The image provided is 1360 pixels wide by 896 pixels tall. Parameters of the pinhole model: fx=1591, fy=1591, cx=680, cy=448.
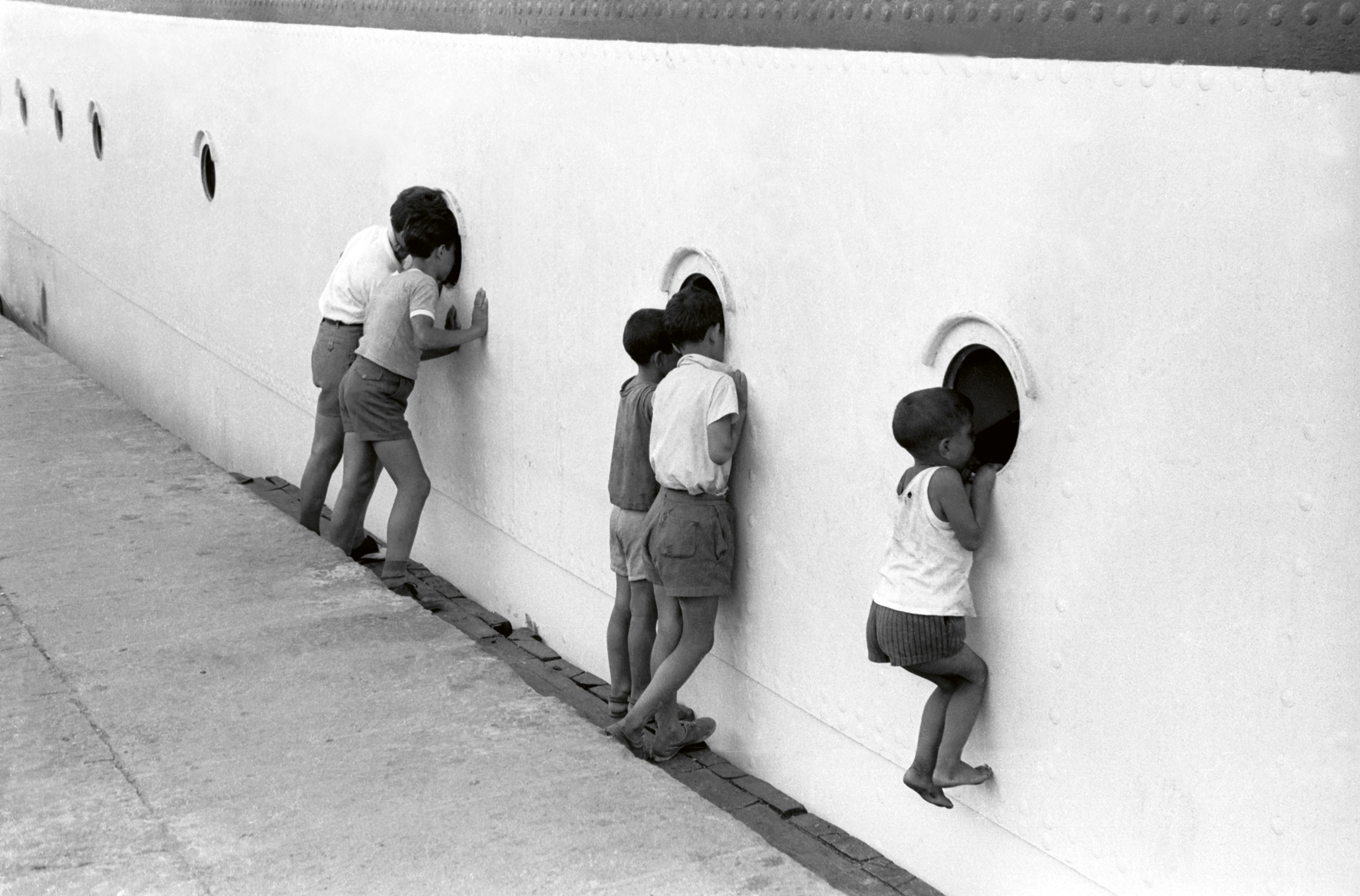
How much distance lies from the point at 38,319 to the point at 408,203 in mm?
9757

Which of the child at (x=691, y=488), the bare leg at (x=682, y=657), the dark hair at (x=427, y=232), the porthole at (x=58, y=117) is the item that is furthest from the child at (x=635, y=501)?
the porthole at (x=58, y=117)

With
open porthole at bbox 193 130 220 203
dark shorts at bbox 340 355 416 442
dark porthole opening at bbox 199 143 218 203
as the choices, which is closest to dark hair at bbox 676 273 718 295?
dark shorts at bbox 340 355 416 442

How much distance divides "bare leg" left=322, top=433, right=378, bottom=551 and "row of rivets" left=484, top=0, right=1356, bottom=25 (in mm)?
1966

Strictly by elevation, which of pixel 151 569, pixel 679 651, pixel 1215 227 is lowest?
pixel 151 569

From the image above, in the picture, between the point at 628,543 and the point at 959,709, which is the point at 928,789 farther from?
→ the point at 628,543

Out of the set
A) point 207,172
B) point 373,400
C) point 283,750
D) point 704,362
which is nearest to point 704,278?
point 704,362

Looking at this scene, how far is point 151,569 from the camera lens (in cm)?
670

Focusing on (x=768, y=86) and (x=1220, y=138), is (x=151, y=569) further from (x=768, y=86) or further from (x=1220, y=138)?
(x=1220, y=138)

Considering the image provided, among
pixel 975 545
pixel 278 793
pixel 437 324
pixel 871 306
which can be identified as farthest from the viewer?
pixel 437 324

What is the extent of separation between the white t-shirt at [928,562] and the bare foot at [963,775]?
15.5 inches

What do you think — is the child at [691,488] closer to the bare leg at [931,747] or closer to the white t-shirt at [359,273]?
the bare leg at [931,747]

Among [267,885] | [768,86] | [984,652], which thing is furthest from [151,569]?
[984,652]

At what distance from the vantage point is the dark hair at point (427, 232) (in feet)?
21.4

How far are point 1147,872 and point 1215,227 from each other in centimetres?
144
